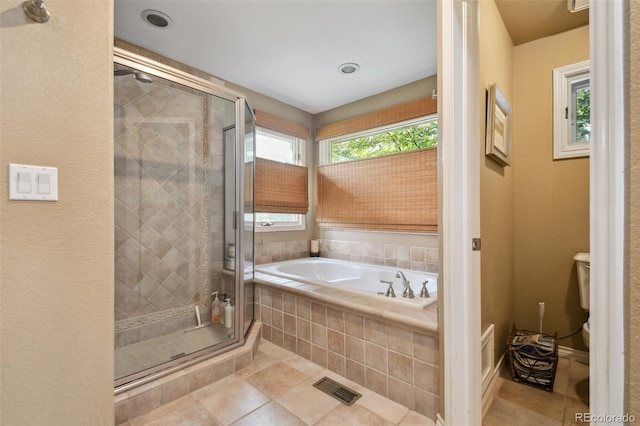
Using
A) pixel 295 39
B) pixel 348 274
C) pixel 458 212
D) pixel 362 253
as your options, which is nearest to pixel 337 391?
pixel 458 212

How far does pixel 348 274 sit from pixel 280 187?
3.89 ft

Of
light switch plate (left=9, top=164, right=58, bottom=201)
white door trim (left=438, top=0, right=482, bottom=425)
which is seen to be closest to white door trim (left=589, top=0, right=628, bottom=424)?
white door trim (left=438, top=0, right=482, bottom=425)

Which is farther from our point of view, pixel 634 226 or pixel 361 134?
pixel 361 134

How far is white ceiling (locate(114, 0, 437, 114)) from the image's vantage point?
6.16 feet

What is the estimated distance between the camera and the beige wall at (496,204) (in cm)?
168

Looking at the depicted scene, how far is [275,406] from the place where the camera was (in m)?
1.64

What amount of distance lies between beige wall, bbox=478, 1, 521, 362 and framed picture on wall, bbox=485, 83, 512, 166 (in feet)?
0.13

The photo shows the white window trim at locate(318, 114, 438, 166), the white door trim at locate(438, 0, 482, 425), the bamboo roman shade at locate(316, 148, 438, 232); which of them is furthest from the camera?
the white window trim at locate(318, 114, 438, 166)

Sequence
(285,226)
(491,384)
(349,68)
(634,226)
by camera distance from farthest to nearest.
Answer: (285,226), (349,68), (491,384), (634,226)

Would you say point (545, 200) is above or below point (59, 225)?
above

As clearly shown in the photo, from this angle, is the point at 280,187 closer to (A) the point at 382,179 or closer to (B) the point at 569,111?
(A) the point at 382,179

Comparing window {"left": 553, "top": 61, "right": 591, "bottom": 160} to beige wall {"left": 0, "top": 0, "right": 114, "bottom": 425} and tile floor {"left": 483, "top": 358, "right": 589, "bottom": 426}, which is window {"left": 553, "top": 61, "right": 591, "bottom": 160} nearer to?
tile floor {"left": 483, "top": 358, "right": 589, "bottom": 426}

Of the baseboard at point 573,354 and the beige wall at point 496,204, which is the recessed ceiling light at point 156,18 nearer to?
the beige wall at point 496,204

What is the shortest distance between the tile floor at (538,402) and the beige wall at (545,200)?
0.47m
